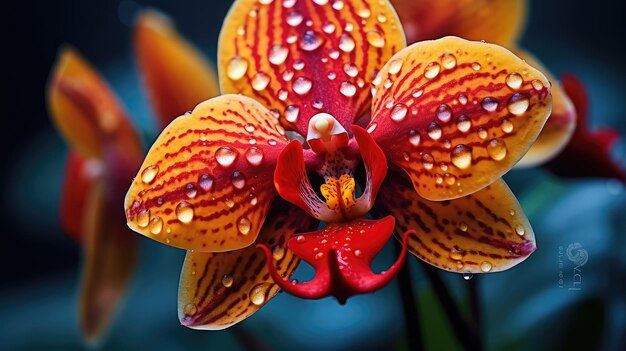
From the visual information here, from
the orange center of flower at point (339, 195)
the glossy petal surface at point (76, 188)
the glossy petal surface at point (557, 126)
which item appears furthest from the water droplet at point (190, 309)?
the glossy petal surface at point (76, 188)

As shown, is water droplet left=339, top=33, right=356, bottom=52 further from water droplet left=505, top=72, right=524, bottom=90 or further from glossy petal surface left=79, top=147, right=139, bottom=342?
glossy petal surface left=79, top=147, right=139, bottom=342

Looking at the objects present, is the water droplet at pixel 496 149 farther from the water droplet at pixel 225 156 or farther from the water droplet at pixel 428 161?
the water droplet at pixel 225 156

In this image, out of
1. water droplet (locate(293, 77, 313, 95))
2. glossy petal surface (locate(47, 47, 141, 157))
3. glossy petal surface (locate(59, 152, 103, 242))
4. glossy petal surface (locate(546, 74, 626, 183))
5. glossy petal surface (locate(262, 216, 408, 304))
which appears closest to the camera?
glossy petal surface (locate(262, 216, 408, 304))

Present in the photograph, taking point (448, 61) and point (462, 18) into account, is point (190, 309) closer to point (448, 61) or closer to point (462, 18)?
point (448, 61)

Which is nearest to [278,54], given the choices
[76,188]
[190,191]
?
[190,191]

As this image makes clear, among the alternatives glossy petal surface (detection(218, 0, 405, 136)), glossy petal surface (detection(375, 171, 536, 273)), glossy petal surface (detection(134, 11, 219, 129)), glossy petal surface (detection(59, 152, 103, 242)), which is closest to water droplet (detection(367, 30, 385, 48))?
glossy petal surface (detection(218, 0, 405, 136))
